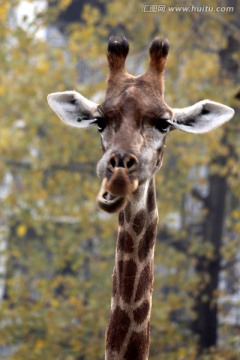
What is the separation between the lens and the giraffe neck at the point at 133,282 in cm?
587

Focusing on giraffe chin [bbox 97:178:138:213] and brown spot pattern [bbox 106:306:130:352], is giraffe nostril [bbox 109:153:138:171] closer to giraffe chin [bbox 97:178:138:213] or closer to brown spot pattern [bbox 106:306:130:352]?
giraffe chin [bbox 97:178:138:213]

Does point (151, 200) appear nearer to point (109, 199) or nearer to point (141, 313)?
point (141, 313)

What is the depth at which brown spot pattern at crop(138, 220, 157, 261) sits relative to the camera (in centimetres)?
599

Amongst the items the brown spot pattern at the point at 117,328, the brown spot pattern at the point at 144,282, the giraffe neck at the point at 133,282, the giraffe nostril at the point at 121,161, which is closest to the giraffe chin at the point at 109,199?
the giraffe nostril at the point at 121,161

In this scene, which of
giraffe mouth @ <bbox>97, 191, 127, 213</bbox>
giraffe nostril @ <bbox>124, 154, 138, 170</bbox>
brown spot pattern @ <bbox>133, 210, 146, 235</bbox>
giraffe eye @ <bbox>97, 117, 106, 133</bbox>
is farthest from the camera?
brown spot pattern @ <bbox>133, 210, 146, 235</bbox>

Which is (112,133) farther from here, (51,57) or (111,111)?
(51,57)

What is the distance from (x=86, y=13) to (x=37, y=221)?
4325 millimetres

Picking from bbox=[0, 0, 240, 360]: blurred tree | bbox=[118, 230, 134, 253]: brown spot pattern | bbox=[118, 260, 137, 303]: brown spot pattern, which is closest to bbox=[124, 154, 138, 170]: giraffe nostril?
bbox=[118, 230, 134, 253]: brown spot pattern

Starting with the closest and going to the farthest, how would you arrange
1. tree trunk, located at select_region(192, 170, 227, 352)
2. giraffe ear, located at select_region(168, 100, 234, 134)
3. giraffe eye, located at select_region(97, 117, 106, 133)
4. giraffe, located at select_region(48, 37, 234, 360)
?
giraffe, located at select_region(48, 37, 234, 360)
giraffe eye, located at select_region(97, 117, 106, 133)
giraffe ear, located at select_region(168, 100, 234, 134)
tree trunk, located at select_region(192, 170, 227, 352)

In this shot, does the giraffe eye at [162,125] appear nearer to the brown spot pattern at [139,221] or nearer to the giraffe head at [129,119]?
the giraffe head at [129,119]

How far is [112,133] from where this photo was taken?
5.66 m

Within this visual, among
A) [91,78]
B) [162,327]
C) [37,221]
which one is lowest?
[162,327]

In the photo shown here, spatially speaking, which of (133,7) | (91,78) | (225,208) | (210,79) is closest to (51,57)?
(91,78)

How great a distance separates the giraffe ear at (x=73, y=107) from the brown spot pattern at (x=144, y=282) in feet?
3.39
